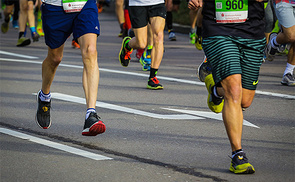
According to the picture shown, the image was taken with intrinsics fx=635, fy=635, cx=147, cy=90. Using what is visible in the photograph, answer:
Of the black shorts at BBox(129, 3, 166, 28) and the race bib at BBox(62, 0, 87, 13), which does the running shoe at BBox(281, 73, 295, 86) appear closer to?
the black shorts at BBox(129, 3, 166, 28)

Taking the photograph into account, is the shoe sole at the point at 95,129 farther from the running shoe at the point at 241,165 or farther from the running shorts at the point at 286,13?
the running shorts at the point at 286,13

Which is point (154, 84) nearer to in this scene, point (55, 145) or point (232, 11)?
point (55, 145)

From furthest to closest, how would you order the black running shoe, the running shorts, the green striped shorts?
the running shorts
the black running shoe
the green striped shorts

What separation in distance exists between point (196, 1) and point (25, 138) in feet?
6.98

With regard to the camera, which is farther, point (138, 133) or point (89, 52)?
point (138, 133)

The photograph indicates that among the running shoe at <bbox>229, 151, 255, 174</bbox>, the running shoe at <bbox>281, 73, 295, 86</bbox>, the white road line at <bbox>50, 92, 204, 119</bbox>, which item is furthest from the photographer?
the running shoe at <bbox>281, 73, 295, 86</bbox>

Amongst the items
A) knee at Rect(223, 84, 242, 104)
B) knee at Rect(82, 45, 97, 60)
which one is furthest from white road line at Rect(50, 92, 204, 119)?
knee at Rect(223, 84, 242, 104)

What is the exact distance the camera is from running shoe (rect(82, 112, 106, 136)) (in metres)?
5.65

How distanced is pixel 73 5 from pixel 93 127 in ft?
4.01

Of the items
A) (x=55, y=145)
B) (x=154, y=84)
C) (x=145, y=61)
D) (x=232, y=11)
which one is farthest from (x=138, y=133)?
(x=145, y=61)

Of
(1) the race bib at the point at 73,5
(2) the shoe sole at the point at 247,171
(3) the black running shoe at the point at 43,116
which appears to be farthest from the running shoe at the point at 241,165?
(3) the black running shoe at the point at 43,116

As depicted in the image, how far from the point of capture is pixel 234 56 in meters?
4.96

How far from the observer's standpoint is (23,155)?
548cm

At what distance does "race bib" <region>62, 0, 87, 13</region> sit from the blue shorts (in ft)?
0.13
